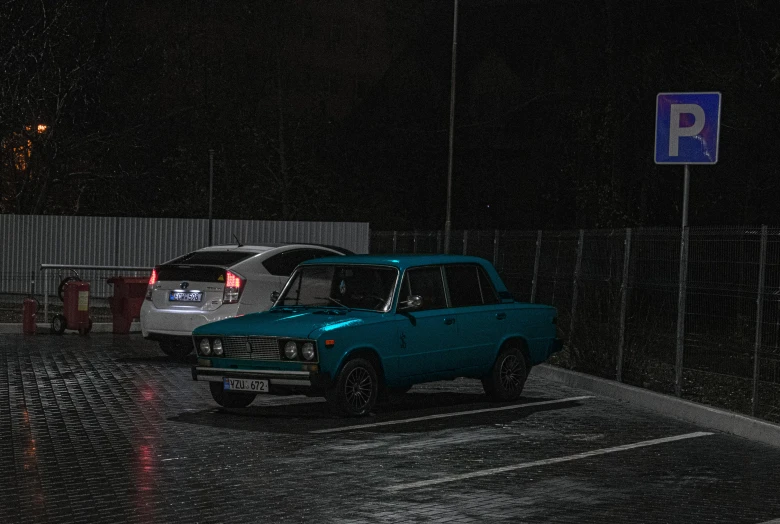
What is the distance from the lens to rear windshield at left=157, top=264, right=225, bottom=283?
1880 cm

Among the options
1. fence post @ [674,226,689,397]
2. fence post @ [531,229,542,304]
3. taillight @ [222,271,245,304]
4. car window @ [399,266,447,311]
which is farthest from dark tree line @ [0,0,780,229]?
car window @ [399,266,447,311]

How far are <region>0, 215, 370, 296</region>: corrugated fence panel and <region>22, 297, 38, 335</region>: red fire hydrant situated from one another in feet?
40.0

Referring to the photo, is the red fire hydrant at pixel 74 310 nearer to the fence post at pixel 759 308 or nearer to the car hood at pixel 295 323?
the car hood at pixel 295 323

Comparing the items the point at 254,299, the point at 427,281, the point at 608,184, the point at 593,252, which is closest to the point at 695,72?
the point at 608,184

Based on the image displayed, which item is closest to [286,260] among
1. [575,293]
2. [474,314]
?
[575,293]

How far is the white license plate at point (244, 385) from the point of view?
13469mm

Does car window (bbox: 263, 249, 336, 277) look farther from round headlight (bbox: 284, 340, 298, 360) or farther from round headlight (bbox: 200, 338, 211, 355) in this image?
round headlight (bbox: 284, 340, 298, 360)

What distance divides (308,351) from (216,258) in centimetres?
658

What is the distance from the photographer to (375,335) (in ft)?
45.0

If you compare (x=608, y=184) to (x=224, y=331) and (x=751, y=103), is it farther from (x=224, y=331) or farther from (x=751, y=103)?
(x=224, y=331)

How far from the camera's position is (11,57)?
37.4 metres

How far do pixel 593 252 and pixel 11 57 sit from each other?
76.0 feet

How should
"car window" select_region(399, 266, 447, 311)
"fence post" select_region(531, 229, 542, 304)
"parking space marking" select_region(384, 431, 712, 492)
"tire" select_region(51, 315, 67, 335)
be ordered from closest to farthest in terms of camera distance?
"parking space marking" select_region(384, 431, 712, 492) → "car window" select_region(399, 266, 447, 311) → "fence post" select_region(531, 229, 542, 304) → "tire" select_region(51, 315, 67, 335)

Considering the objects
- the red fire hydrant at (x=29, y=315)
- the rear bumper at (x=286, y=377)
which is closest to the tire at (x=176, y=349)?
the red fire hydrant at (x=29, y=315)
